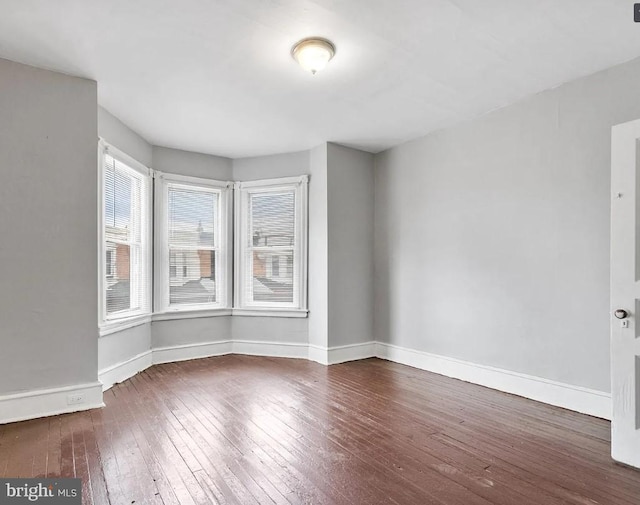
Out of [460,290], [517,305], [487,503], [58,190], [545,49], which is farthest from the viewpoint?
[460,290]

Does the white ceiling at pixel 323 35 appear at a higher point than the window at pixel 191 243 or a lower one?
higher

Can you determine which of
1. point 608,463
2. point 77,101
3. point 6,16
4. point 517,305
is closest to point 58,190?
point 77,101

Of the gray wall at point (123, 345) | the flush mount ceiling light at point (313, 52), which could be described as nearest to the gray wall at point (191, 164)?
the gray wall at point (123, 345)

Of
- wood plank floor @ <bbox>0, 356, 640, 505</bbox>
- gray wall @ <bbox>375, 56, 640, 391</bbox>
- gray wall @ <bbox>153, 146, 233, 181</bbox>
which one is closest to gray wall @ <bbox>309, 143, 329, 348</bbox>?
gray wall @ <bbox>375, 56, 640, 391</bbox>

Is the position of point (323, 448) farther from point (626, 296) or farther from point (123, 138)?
point (123, 138)

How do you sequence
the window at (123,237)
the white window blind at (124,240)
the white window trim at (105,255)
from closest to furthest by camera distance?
1. the white window trim at (105,255)
2. the window at (123,237)
3. the white window blind at (124,240)

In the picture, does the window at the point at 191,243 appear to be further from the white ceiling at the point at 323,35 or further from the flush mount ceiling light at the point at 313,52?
the flush mount ceiling light at the point at 313,52

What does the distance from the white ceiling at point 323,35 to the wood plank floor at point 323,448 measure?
2.82m

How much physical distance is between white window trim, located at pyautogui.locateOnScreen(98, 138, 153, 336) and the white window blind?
12 mm

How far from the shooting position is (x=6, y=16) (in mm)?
2605

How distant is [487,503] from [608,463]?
1.02m

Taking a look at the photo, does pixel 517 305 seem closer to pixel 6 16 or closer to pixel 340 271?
pixel 340 271

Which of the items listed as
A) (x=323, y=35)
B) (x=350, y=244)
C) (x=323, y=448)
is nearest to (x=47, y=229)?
(x=323, y=35)

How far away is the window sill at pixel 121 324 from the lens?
13.2ft
